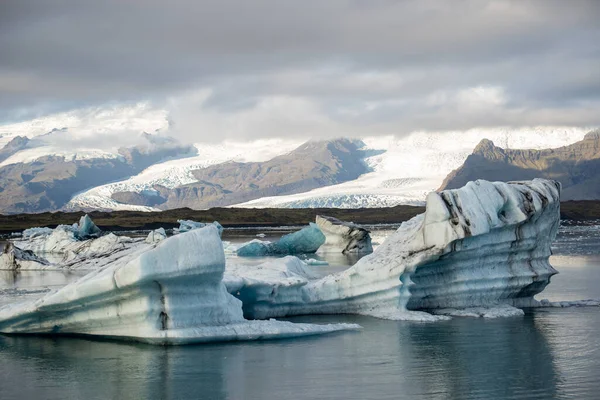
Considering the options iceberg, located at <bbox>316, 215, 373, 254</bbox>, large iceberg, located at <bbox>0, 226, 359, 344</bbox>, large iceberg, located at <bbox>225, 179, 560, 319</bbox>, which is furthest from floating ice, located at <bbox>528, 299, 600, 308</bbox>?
iceberg, located at <bbox>316, 215, 373, 254</bbox>

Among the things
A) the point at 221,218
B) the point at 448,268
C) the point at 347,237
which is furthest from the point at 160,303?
the point at 221,218

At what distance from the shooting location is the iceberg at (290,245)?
125 ft

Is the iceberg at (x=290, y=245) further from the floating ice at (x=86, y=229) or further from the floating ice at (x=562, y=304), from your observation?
the floating ice at (x=562, y=304)

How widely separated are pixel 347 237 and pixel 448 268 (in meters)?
22.6

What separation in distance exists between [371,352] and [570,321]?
481 centimetres

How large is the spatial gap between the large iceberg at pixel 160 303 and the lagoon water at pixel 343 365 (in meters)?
0.26

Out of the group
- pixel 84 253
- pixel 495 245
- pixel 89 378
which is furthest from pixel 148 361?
pixel 84 253

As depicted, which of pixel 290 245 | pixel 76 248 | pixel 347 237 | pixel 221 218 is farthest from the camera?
pixel 221 218

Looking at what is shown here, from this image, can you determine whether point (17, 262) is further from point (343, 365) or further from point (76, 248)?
point (343, 365)

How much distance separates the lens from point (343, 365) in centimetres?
1224

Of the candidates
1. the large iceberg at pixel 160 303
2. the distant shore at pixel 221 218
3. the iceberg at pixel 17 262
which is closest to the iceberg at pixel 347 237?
the iceberg at pixel 17 262

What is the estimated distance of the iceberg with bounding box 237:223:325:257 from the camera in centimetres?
3812

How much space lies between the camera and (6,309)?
15.0m

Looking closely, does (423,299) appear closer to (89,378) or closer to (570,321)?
(570,321)
